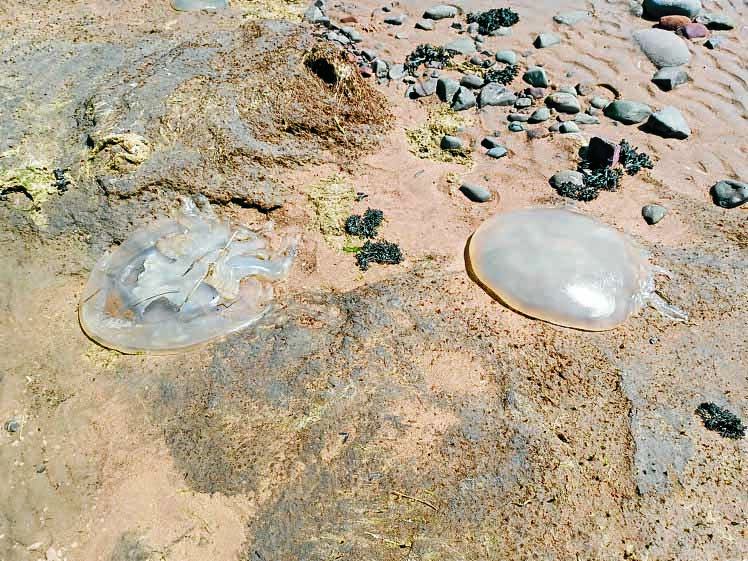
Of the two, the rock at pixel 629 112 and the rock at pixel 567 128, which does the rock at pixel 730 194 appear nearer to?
the rock at pixel 629 112

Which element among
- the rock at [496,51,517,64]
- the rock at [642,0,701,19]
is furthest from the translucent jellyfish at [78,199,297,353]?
the rock at [642,0,701,19]

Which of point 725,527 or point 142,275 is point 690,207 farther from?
point 142,275

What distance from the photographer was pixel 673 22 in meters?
Result: 8.99

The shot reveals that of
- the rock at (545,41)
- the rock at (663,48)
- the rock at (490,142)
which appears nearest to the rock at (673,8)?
the rock at (663,48)

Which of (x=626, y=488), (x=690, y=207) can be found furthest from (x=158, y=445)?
(x=690, y=207)

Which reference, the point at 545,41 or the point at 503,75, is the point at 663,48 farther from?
the point at 503,75

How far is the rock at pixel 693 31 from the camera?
29.2 feet

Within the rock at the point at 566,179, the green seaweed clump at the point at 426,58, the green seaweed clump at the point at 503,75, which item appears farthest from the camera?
the green seaweed clump at the point at 426,58

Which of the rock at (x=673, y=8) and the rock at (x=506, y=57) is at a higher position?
the rock at (x=673, y=8)

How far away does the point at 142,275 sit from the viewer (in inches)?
225

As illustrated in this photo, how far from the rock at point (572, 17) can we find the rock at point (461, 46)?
4.79 ft

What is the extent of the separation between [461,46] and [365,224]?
3752 mm

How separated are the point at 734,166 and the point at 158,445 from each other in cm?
671

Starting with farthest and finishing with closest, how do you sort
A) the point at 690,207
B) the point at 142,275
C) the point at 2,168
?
the point at 690,207, the point at 2,168, the point at 142,275
